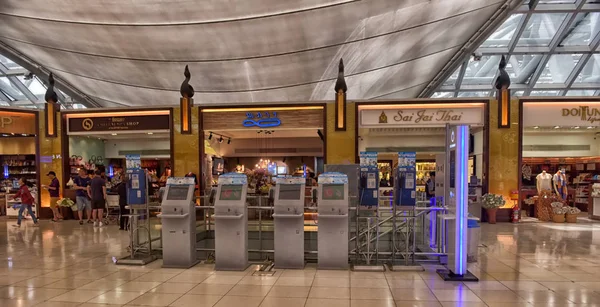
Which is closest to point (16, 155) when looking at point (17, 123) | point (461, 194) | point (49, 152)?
point (17, 123)

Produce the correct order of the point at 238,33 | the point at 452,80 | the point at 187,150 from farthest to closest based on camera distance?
the point at 452,80, the point at 187,150, the point at 238,33

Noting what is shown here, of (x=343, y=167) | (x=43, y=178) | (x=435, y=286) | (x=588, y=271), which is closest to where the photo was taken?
(x=435, y=286)

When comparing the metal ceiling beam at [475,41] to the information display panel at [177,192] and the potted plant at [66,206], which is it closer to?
the information display panel at [177,192]

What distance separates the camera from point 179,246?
215 inches

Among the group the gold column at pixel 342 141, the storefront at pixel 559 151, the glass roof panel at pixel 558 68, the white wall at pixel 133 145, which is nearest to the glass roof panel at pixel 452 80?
the glass roof panel at pixel 558 68

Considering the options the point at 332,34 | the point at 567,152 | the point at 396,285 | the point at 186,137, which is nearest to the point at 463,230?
the point at 396,285

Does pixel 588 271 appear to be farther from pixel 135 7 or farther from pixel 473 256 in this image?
pixel 135 7

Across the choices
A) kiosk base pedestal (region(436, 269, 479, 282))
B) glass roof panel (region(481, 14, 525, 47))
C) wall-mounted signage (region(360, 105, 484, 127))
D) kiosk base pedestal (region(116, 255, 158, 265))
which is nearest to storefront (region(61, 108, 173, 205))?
kiosk base pedestal (region(116, 255, 158, 265))

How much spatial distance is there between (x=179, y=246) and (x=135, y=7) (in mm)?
6272

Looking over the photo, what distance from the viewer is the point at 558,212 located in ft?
33.2

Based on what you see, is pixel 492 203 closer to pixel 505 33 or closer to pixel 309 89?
pixel 309 89

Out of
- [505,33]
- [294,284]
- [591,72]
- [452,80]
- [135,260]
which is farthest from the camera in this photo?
[452,80]

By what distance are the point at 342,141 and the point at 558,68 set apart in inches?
459

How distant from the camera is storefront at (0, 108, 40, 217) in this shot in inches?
444
